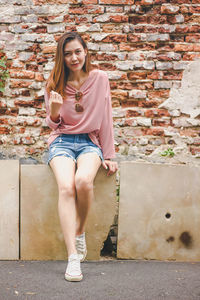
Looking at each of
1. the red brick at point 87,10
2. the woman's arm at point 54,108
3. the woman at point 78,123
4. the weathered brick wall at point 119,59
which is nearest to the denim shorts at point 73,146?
the woman at point 78,123

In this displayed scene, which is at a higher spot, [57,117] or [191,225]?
[57,117]

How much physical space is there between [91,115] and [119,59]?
1.09m

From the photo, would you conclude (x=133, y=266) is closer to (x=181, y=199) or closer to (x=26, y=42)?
(x=181, y=199)

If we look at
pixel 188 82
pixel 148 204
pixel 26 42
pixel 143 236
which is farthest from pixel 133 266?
pixel 26 42

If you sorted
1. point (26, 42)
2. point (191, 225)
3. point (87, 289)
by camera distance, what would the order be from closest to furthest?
point (87, 289) → point (191, 225) → point (26, 42)

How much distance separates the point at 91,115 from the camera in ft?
8.32

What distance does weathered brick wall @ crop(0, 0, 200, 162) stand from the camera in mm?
3369

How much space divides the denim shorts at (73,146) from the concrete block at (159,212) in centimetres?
Result: 30

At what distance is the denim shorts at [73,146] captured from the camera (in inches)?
97.7

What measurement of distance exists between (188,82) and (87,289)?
2247 millimetres

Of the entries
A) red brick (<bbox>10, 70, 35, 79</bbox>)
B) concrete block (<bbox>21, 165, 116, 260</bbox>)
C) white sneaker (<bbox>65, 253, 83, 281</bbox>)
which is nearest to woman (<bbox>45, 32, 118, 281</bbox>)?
concrete block (<bbox>21, 165, 116, 260</bbox>)

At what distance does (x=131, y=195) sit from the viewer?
102 inches

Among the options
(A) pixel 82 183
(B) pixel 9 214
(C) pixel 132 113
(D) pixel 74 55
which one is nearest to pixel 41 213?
(B) pixel 9 214

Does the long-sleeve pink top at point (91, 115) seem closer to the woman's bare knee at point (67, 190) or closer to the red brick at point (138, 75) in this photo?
the woman's bare knee at point (67, 190)
